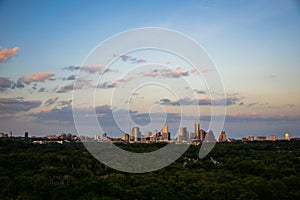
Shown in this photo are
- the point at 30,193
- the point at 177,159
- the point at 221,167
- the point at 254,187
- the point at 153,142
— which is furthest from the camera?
the point at 153,142

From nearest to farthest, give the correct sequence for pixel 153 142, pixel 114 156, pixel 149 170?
pixel 149 170 → pixel 114 156 → pixel 153 142

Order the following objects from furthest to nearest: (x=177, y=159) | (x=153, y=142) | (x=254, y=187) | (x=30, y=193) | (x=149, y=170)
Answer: (x=153, y=142) → (x=177, y=159) → (x=149, y=170) → (x=254, y=187) → (x=30, y=193)

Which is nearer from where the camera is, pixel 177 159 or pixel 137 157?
pixel 137 157

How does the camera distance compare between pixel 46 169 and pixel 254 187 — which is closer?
pixel 254 187

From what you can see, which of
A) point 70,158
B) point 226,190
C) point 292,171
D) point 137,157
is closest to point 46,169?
point 70,158

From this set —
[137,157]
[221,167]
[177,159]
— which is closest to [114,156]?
[137,157]

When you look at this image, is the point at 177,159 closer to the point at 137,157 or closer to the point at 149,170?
the point at 137,157

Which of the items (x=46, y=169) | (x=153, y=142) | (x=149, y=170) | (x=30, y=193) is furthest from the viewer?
(x=153, y=142)

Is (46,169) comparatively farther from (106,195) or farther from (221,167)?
(221,167)
